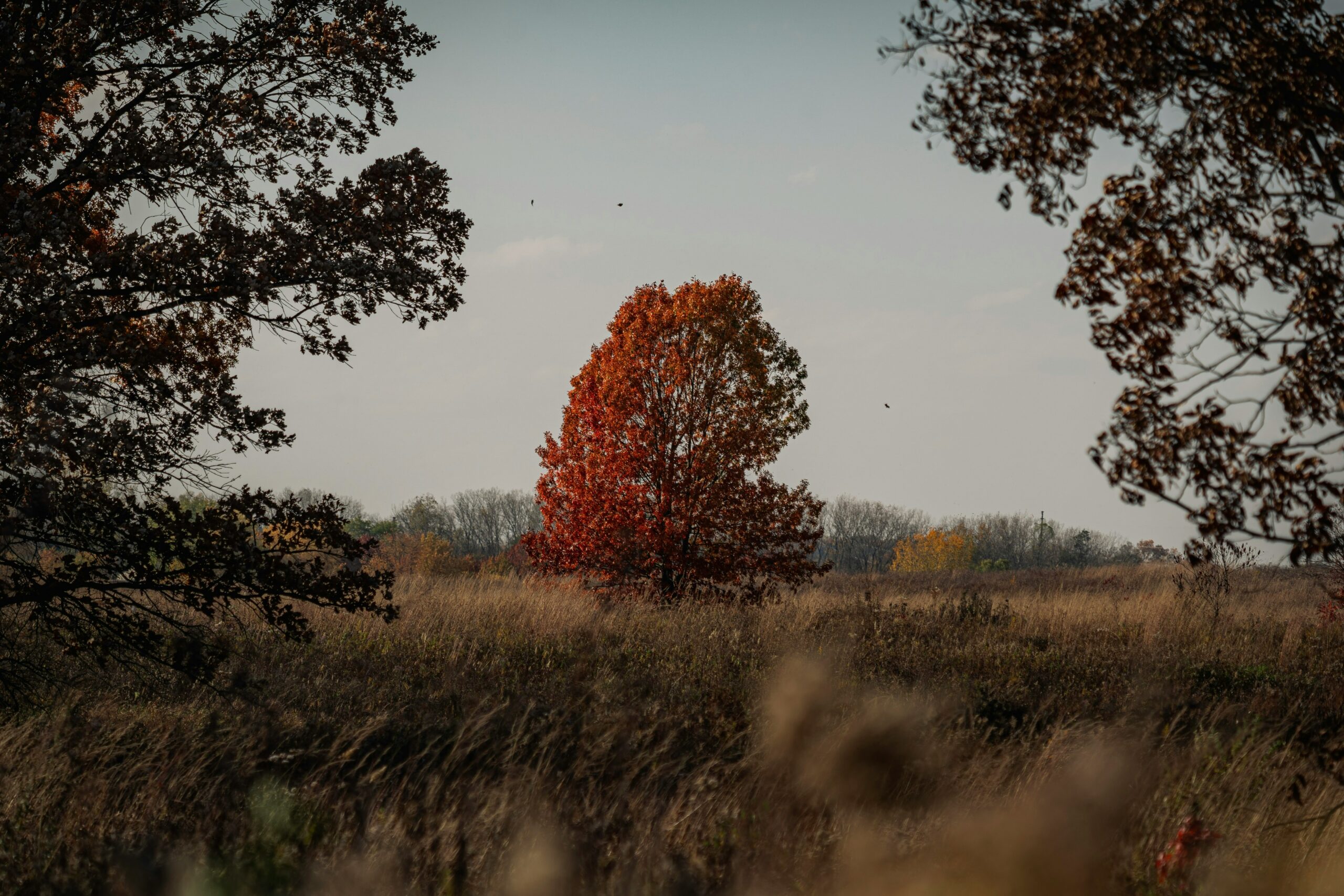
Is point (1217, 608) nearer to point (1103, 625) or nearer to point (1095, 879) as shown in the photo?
point (1103, 625)

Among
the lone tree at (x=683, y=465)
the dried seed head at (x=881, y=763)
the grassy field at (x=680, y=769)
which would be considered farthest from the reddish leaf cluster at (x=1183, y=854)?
the lone tree at (x=683, y=465)

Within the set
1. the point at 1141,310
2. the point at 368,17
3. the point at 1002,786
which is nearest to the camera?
the point at 1141,310

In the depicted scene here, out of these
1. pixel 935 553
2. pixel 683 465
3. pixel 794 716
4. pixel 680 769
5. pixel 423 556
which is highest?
pixel 683 465

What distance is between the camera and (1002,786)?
20.5 ft

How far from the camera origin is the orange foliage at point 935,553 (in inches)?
3290

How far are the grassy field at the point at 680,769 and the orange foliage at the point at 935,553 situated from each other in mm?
73618

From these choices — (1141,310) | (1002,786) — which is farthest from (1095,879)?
(1141,310)

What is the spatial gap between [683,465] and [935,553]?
7313 cm

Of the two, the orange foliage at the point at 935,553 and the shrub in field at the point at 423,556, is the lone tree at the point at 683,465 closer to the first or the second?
the shrub in field at the point at 423,556

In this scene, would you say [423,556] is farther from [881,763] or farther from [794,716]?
[881,763]

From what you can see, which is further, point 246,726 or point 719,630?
point 719,630

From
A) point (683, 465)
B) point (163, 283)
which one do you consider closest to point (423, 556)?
point (683, 465)

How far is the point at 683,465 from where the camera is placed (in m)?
15.5

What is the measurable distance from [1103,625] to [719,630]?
20.9ft
